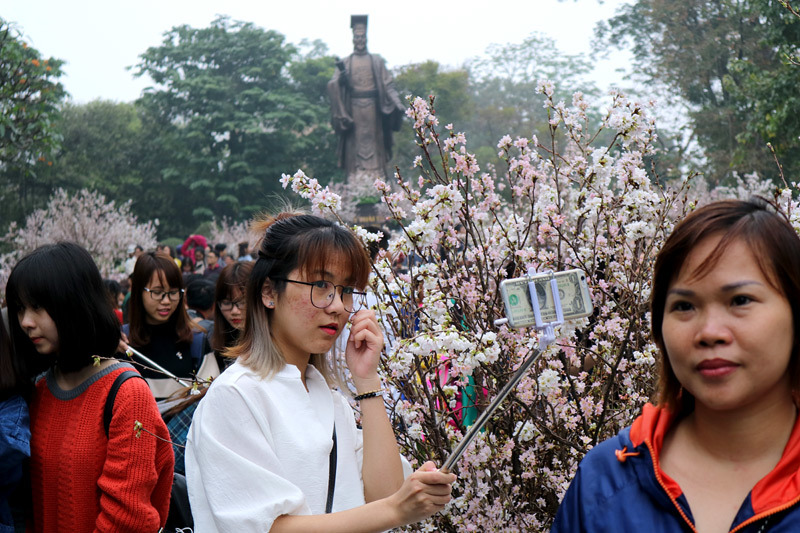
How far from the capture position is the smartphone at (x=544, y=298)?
1470 mm

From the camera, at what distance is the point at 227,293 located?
402cm

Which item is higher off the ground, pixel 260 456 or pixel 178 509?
pixel 260 456

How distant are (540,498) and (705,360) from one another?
5.63 ft

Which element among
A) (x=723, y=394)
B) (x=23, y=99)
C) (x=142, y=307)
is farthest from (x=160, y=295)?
(x=23, y=99)

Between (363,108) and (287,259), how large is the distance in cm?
2367

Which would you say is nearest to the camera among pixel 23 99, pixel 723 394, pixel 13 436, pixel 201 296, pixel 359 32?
pixel 723 394

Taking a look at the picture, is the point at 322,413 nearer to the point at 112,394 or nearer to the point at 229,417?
the point at 229,417

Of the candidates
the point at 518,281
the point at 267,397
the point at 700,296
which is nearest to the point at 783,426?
the point at 700,296

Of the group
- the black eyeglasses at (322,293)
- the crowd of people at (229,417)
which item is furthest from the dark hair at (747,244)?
the black eyeglasses at (322,293)

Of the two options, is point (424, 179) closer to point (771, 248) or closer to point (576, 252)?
point (576, 252)

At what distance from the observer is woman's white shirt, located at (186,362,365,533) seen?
165 cm

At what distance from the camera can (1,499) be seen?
2.35m

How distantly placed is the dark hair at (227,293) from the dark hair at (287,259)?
1.87 m

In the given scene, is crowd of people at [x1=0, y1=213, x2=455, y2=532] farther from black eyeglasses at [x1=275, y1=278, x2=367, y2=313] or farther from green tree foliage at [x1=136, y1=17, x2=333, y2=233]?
green tree foliage at [x1=136, y1=17, x2=333, y2=233]
